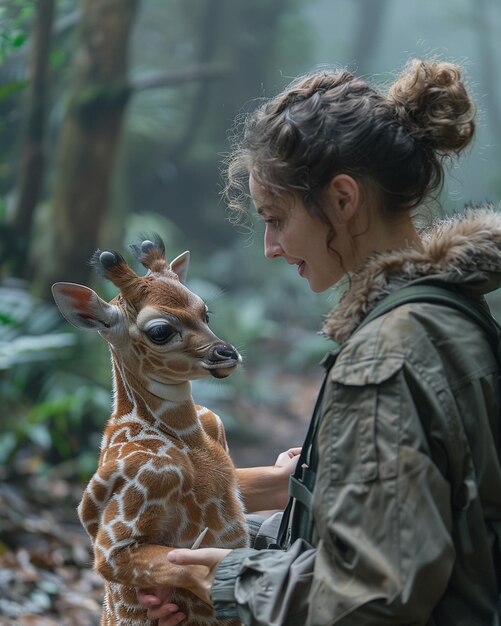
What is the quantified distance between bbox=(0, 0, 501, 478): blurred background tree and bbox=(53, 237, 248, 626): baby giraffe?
2.07 m

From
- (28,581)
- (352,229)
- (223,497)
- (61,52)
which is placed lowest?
(28,581)

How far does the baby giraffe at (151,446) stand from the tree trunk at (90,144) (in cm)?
520

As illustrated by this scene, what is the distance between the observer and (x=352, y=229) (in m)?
2.09

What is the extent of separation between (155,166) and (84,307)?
8840mm

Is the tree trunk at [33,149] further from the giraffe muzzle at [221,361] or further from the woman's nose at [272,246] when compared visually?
the woman's nose at [272,246]

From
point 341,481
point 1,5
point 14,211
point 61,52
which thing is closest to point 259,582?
point 341,481

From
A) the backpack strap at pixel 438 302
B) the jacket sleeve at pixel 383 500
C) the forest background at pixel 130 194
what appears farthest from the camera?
the forest background at pixel 130 194

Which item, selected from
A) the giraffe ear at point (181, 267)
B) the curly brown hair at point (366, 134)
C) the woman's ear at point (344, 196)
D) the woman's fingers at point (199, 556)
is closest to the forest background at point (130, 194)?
the giraffe ear at point (181, 267)

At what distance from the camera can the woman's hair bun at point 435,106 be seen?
2119mm

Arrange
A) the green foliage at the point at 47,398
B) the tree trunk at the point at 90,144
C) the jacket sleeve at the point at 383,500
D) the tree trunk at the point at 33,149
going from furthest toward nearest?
the tree trunk at the point at 90,144 < the tree trunk at the point at 33,149 < the green foliage at the point at 47,398 < the jacket sleeve at the point at 383,500

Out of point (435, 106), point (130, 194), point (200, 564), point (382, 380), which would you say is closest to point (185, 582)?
point (200, 564)

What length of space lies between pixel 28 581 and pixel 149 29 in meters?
8.01

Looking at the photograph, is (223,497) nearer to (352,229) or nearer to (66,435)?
(352,229)

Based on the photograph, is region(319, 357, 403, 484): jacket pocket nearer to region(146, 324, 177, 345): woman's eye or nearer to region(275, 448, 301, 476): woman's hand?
region(146, 324, 177, 345): woman's eye
